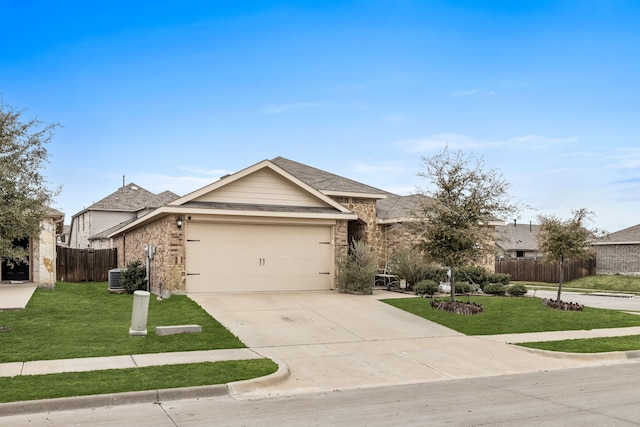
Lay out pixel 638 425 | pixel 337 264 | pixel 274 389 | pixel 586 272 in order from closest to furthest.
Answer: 1. pixel 638 425
2. pixel 274 389
3. pixel 337 264
4. pixel 586 272

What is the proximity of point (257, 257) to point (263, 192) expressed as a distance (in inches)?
90.8

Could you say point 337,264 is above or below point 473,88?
below

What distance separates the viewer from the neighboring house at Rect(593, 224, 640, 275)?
1581 inches

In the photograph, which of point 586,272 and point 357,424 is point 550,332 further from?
point 586,272

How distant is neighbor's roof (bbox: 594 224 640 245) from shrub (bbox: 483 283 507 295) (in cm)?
2256

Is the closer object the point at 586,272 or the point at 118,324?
the point at 118,324

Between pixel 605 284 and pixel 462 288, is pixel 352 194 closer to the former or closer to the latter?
pixel 462 288

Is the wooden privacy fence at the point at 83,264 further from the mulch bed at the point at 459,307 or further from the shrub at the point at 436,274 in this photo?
the mulch bed at the point at 459,307

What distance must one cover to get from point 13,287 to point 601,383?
64.3ft

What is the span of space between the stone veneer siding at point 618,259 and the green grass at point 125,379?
126 ft

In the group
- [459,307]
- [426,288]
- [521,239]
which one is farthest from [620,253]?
[459,307]

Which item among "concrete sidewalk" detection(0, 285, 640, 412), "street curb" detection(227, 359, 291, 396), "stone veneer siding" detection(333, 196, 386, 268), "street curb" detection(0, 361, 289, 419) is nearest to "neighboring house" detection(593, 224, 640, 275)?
"stone veneer siding" detection(333, 196, 386, 268)

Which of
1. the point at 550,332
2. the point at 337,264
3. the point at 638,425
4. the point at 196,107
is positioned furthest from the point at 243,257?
the point at 638,425

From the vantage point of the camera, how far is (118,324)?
13406 mm
